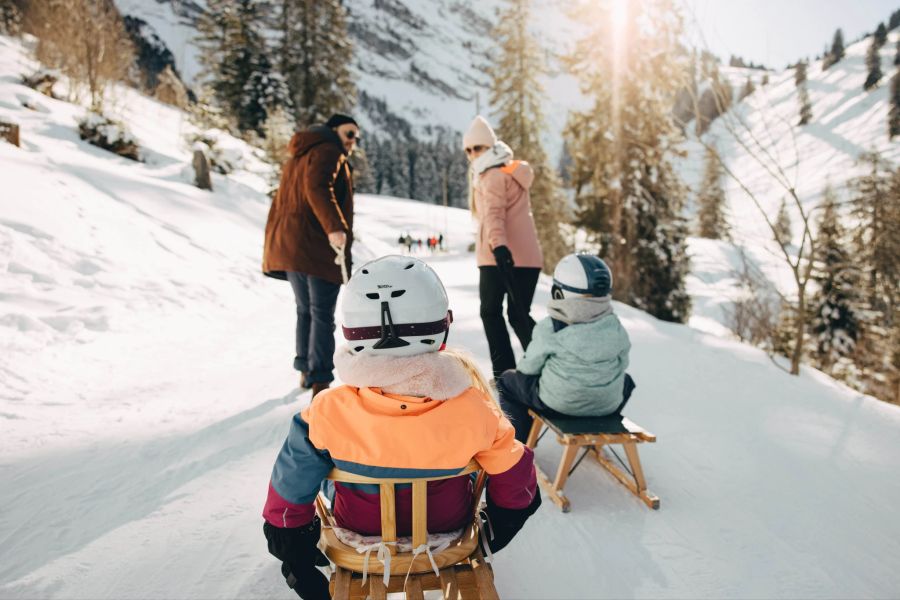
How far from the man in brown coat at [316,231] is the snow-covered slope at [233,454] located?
65 cm

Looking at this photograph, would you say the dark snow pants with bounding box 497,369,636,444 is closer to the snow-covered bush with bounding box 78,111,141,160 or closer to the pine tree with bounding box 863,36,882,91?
the snow-covered bush with bounding box 78,111,141,160

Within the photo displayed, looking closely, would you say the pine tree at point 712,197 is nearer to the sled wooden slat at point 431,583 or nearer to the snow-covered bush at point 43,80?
the sled wooden slat at point 431,583

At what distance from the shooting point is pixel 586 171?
54.7 feet

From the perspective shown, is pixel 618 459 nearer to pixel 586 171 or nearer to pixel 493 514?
pixel 493 514

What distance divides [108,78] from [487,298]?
14.3 meters

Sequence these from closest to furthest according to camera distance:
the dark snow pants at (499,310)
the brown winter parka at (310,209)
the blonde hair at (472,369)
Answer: the blonde hair at (472,369) < the brown winter parka at (310,209) < the dark snow pants at (499,310)

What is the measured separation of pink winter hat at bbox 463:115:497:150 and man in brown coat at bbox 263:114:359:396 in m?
0.94

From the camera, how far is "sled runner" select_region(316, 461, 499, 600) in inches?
55.1

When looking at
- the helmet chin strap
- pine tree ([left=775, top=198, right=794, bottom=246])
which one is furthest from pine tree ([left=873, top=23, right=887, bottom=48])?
the helmet chin strap

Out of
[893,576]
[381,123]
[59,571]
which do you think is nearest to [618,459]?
[893,576]

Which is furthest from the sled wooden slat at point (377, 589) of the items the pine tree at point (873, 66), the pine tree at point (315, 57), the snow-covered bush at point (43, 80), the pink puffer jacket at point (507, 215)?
the pine tree at point (873, 66)

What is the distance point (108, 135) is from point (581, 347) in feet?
39.7

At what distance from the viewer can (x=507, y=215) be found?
4070 millimetres

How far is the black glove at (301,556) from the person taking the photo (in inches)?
57.4
